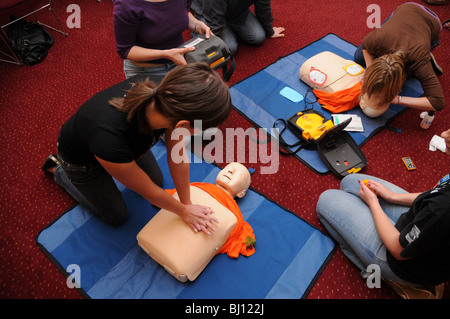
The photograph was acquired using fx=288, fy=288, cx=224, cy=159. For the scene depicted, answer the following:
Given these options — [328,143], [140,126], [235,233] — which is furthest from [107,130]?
[328,143]

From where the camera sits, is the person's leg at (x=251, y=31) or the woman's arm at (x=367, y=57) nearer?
the woman's arm at (x=367, y=57)

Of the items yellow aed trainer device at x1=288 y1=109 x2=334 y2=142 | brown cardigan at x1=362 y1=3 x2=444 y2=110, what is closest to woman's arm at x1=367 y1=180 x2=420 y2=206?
yellow aed trainer device at x1=288 y1=109 x2=334 y2=142

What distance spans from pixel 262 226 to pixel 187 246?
50 centimetres

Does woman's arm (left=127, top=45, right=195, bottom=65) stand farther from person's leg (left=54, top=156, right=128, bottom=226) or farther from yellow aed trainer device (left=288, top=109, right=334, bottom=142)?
yellow aed trainer device (left=288, top=109, right=334, bottom=142)

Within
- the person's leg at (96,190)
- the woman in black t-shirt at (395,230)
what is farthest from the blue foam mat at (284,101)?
the person's leg at (96,190)

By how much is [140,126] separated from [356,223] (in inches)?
44.5

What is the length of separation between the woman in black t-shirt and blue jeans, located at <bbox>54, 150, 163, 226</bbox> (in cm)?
102

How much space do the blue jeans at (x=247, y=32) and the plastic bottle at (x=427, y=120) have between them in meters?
1.48

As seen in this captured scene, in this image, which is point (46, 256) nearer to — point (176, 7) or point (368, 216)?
point (176, 7)

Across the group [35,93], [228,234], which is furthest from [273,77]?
[35,93]

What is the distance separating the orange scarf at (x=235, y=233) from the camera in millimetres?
1551

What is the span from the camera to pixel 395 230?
4.16ft

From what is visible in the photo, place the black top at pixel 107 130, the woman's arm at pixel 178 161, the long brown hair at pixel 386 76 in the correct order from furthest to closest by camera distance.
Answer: the long brown hair at pixel 386 76 < the woman's arm at pixel 178 161 < the black top at pixel 107 130

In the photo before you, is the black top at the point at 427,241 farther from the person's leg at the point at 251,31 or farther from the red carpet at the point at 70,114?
the person's leg at the point at 251,31
